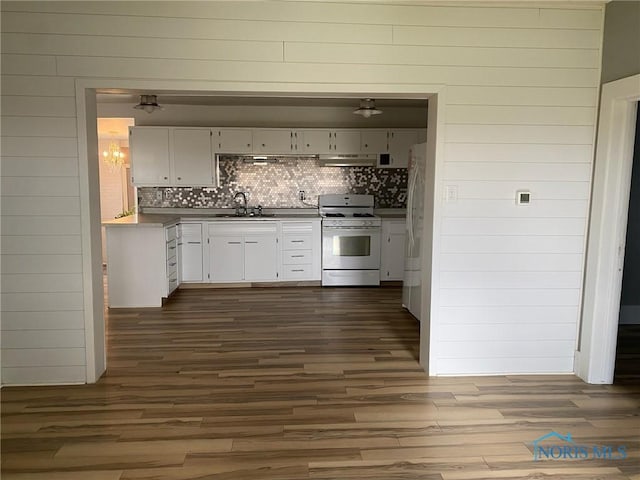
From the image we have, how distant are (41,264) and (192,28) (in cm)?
185

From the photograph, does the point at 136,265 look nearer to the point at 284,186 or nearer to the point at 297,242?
the point at 297,242

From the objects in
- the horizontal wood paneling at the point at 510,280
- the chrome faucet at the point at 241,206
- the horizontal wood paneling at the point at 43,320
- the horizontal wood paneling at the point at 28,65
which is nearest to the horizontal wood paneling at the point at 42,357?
the horizontal wood paneling at the point at 43,320

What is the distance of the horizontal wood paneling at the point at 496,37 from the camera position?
3107 mm

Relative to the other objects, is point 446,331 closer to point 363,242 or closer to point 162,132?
point 363,242

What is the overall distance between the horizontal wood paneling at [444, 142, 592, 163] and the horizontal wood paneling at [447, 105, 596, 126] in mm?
155

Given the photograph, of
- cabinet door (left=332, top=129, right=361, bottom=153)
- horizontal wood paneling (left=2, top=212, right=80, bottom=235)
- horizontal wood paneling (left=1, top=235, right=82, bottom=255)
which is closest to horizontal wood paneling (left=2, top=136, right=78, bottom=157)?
horizontal wood paneling (left=2, top=212, right=80, bottom=235)

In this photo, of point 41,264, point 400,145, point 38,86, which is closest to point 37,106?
point 38,86

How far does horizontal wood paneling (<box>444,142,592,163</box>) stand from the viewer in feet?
10.5

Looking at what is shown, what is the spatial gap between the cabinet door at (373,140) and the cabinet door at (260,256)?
181 cm

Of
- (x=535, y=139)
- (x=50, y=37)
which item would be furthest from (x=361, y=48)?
(x=50, y=37)

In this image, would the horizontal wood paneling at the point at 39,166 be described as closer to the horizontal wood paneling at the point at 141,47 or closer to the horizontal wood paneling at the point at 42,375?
the horizontal wood paneling at the point at 141,47

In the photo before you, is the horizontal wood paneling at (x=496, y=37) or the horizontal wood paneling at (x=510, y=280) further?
the horizontal wood paneling at (x=510, y=280)

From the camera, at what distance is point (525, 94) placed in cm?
319

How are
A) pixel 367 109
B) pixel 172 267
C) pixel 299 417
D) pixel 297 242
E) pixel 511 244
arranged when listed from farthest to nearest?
pixel 297 242 < pixel 367 109 < pixel 172 267 < pixel 511 244 < pixel 299 417
